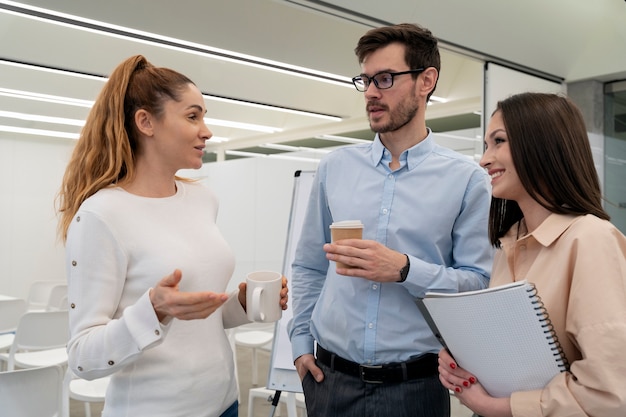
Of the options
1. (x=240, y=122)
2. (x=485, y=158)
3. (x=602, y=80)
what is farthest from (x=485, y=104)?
(x=485, y=158)

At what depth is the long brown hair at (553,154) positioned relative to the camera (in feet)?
3.94

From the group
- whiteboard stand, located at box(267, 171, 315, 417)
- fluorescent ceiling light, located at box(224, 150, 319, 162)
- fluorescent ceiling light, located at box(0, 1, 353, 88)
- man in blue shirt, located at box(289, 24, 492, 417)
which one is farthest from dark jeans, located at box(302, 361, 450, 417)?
fluorescent ceiling light, located at box(224, 150, 319, 162)

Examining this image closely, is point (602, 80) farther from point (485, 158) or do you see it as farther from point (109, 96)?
point (109, 96)

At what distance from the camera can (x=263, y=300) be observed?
4.66 ft

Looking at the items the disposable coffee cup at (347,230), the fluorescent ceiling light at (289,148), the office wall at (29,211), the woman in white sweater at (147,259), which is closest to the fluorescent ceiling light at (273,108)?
the fluorescent ceiling light at (289,148)

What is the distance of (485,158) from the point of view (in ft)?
4.41

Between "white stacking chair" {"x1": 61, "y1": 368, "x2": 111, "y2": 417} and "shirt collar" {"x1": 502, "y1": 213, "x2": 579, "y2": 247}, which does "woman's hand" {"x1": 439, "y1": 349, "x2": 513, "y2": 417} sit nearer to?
"shirt collar" {"x1": 502, "y1": 213, "x2": 579, "y2": 247}

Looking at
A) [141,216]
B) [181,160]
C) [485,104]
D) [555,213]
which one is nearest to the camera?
[555,213]

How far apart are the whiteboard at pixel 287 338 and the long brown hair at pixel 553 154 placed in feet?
5.41

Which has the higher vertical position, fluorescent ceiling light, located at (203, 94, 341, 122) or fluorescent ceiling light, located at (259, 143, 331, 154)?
fluorescent ceiling light, located at (203, 94, 341, 122)

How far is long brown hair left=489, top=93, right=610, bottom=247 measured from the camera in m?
1.20

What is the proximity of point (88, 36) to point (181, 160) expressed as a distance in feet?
8.67

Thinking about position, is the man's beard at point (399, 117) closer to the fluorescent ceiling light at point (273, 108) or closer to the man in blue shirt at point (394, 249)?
the man in blue shirt at point (394, 249)

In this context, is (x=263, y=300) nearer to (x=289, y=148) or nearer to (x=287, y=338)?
(x=287, y=338)
